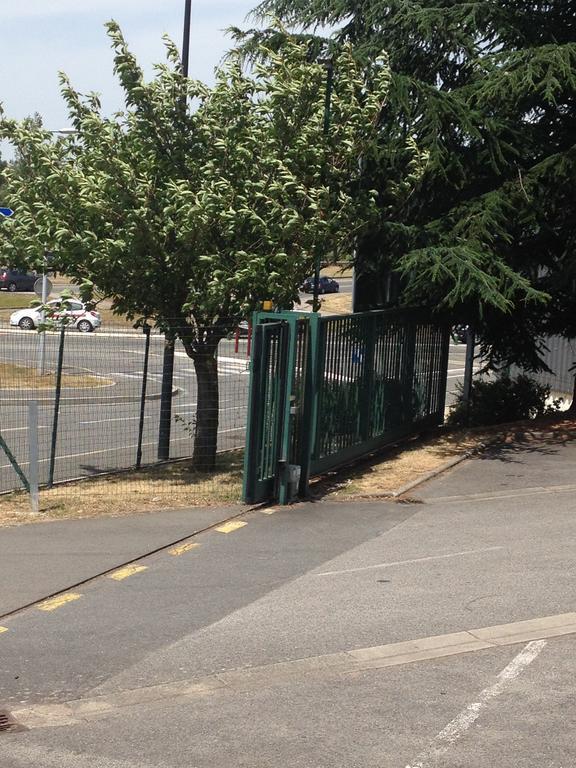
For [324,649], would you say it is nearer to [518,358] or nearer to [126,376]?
[126,376]

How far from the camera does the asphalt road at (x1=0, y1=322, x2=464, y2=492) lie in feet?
46.4

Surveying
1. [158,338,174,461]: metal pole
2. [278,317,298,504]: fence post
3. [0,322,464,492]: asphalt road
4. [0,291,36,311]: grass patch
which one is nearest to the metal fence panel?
[278,317,298,504]: fence post

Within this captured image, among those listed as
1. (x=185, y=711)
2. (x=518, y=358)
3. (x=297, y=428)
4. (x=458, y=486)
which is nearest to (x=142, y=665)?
(x=185, y=711)

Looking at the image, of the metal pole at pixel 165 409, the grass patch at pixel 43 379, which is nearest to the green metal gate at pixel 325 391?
the metal pole at pixel 165 409

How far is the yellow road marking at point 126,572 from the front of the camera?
29.7 ft

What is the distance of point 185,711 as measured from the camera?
6.14 m

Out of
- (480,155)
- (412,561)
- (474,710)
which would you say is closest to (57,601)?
(412,561)

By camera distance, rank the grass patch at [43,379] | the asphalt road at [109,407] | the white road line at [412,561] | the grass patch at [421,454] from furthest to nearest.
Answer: the grass patch at [43,379], the asphalt road at [109,407], the grass patch at [421,454], the white road line at [412,561]

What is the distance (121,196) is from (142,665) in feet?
25.0

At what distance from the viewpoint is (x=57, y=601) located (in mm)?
8352

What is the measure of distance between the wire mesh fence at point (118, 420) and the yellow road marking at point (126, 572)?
7.95 ft

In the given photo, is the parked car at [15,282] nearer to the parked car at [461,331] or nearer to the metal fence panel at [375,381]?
the parked car at [461,331]

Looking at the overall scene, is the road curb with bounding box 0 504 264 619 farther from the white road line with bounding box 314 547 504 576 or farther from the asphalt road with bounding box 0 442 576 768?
the white road line with bounding box 314 547 504 576

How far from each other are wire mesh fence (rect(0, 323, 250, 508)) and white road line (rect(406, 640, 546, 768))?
221 inches
